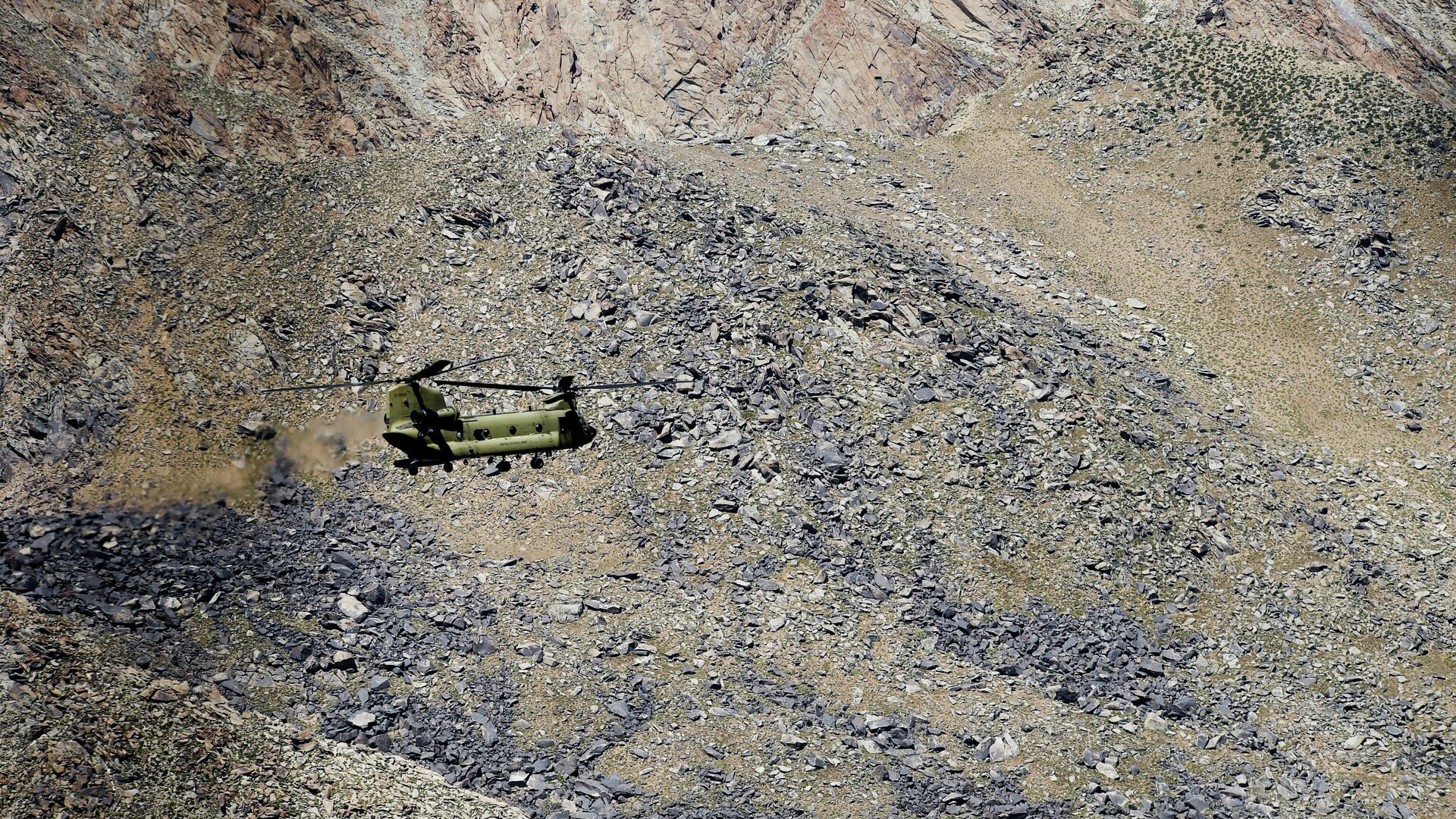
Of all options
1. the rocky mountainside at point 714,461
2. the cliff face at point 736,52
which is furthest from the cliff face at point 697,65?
the rocky mountainside at point 714,461

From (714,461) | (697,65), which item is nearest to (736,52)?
(697,65)

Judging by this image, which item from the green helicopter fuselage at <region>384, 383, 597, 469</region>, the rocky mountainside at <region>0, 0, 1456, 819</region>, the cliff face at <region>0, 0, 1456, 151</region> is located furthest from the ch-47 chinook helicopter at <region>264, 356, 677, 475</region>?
the cliff face at <region>0, 0, 1456, 151</region>

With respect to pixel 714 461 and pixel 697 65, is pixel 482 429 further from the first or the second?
pixel 697 65

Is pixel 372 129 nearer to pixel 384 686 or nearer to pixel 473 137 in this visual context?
pixel 473 137

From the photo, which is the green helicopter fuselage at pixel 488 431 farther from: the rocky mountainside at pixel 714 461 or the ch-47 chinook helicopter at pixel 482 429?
the rocky mountainside at pixel 714 461

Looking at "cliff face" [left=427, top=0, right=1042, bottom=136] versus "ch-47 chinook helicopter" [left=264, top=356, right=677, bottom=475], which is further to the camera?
"cliff face" [left=427, top=0, right=1042, bottom=136]

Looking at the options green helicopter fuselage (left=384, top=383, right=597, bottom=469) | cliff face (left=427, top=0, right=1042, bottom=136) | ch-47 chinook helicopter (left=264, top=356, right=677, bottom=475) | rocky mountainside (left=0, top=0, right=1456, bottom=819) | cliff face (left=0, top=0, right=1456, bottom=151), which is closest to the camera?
ch-47 chinook helicopter (left=264, top=356, right=677, bottom=475)

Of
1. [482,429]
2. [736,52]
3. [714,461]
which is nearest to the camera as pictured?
[482,429]

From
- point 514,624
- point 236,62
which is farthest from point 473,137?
point 514,624

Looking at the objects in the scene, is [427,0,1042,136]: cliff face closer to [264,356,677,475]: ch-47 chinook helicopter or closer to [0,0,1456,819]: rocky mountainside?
[0,0,1456,819]: rocky mountainside
